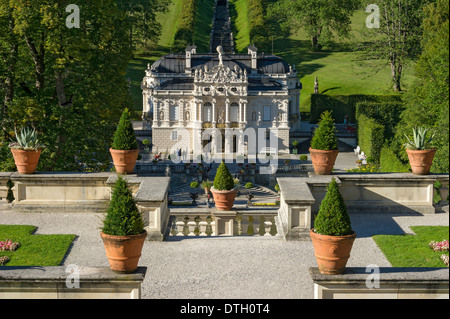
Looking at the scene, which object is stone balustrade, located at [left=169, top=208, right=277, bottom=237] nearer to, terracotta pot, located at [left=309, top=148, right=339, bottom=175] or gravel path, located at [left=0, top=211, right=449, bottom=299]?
gravel path, located at [left=0, top=211, right=449, bottom=299]

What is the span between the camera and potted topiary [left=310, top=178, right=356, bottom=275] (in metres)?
12.7

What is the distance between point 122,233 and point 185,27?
3933 inches

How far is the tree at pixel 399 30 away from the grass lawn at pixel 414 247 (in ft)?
209

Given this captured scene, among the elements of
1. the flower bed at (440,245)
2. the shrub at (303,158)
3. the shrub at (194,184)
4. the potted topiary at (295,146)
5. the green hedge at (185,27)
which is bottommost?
the shrub at (194,184)

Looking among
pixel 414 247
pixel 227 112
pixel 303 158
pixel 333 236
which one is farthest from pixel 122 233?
pixel 227 112

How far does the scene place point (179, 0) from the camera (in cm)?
13662

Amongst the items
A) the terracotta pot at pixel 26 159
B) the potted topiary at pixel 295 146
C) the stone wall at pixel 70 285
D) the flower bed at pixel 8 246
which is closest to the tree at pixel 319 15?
the potted topiary at pixel 295 146

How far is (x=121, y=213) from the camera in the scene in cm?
1314

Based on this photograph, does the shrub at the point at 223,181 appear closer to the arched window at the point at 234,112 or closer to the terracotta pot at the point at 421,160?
the terracotta pot at the point at 421,160

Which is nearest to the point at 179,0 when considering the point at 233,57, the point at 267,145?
the point at 233,57

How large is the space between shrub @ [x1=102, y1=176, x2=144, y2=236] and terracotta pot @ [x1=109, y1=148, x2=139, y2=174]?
6.51 meters

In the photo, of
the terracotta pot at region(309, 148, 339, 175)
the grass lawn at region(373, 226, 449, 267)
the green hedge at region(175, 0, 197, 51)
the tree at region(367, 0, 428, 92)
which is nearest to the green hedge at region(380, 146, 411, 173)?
the terracotta pot at region(309, 148, 339, 175)

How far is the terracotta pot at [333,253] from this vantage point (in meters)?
12.7
